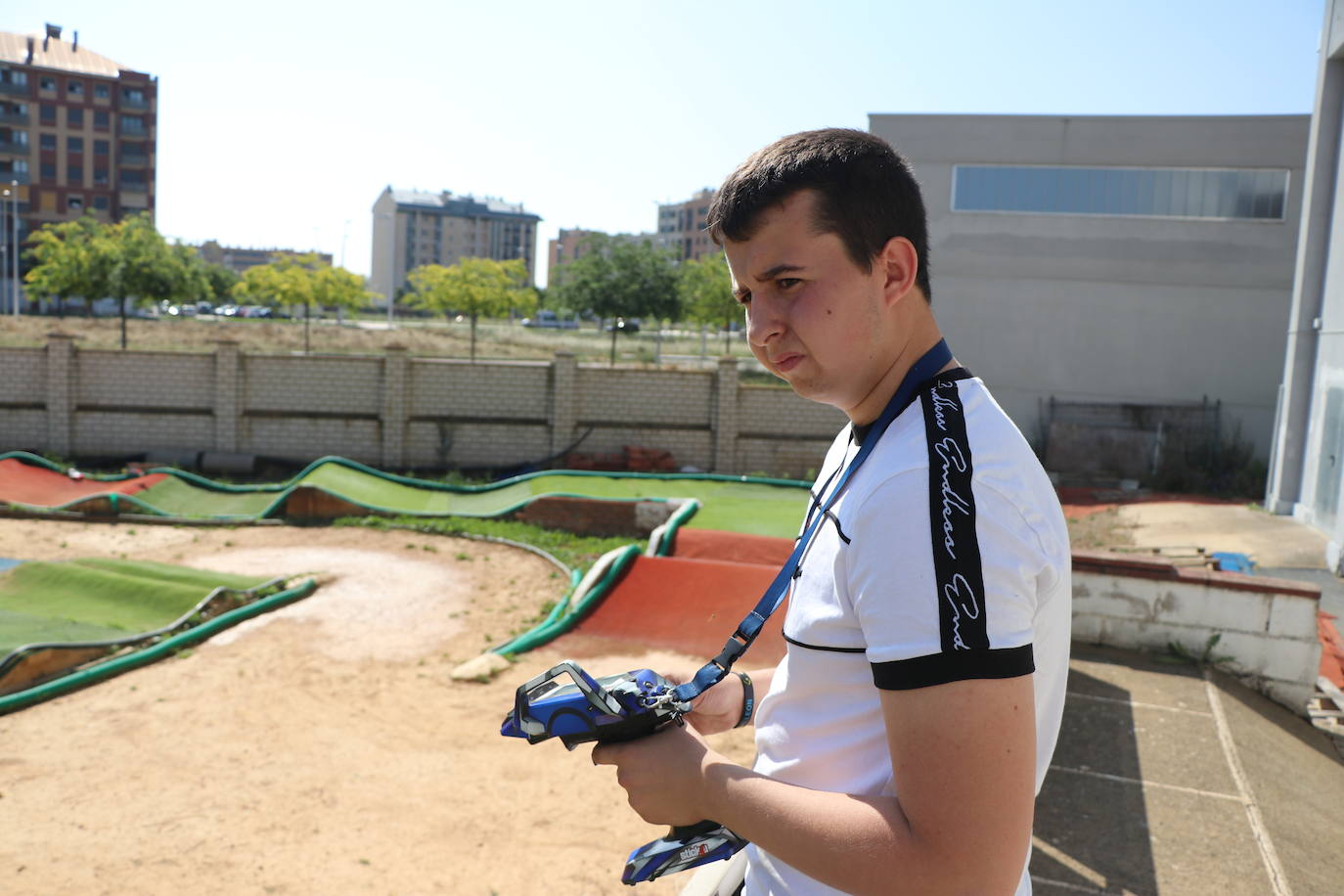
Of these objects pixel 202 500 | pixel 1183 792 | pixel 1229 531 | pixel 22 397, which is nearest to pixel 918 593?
pixel 1183 792

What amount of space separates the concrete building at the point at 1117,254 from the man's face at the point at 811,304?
21.8 metres

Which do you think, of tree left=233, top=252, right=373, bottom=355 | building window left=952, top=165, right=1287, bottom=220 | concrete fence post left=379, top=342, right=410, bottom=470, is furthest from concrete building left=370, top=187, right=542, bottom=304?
concrete fence post left=379, top=342, right=410, bottom=470

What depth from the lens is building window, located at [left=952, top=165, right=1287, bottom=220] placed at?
72.5 feet

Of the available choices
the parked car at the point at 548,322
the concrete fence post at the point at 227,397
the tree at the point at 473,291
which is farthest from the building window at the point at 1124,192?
the parked car at the point at 548,322

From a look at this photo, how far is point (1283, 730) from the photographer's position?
6133 millimetres

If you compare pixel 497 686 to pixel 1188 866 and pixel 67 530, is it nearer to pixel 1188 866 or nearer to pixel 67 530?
pixel 1188 866

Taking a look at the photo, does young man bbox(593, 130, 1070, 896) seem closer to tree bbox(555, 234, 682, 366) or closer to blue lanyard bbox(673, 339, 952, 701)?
blue lanyard bbox(673, 339, 952, 701)

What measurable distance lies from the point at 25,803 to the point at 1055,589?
6432mm

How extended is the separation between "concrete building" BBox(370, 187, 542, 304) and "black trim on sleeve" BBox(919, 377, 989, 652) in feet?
350

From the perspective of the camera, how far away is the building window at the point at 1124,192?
22.1m

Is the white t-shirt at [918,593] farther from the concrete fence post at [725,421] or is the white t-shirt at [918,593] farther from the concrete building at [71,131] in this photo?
the concrete building at [71,131]

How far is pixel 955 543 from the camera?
106 centimetres

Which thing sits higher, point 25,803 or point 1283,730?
point 1283,730

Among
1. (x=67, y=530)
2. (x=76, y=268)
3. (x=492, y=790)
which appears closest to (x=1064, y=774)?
(x=492, y=790)
